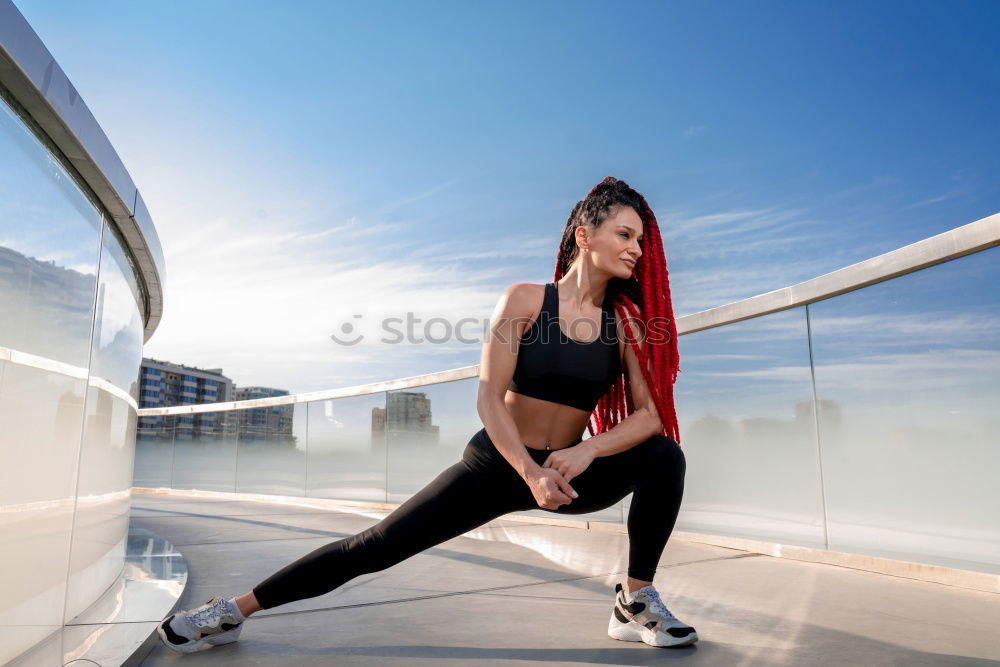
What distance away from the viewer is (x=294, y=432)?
9.38m

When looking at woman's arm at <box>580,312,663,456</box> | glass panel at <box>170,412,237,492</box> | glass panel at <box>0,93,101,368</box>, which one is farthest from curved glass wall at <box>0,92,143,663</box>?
glass panel at <box>170,412,237,492</box>

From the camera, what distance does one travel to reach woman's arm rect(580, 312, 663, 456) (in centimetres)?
200

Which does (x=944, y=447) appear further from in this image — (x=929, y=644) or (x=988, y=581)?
(x=929, y=644)

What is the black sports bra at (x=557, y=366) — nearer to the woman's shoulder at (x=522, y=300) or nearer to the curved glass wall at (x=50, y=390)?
the woman's shoulder at (x=522, y=300)

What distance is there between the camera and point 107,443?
8.33 ft

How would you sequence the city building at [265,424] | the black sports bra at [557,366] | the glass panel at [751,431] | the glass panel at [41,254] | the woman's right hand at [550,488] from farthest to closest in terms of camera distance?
the city building at [265,424] < the glass panel at [751,431] < the black sports bra at [557,366] < the woman's right hand at [550,488] < the glass panel at [41,254]

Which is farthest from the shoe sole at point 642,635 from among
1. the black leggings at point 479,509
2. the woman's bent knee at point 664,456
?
the woman's bent knee at point 664,456

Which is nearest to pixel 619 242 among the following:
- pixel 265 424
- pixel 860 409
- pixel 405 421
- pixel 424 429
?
pixel 860 409

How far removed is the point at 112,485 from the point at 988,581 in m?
3.54

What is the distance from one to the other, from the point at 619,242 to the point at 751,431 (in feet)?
8.11

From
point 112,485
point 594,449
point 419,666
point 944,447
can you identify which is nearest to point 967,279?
point 944,447

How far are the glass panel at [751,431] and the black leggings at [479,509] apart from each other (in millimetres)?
2044

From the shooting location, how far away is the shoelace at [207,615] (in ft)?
6.31

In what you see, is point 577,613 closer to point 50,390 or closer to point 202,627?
point 202,627
